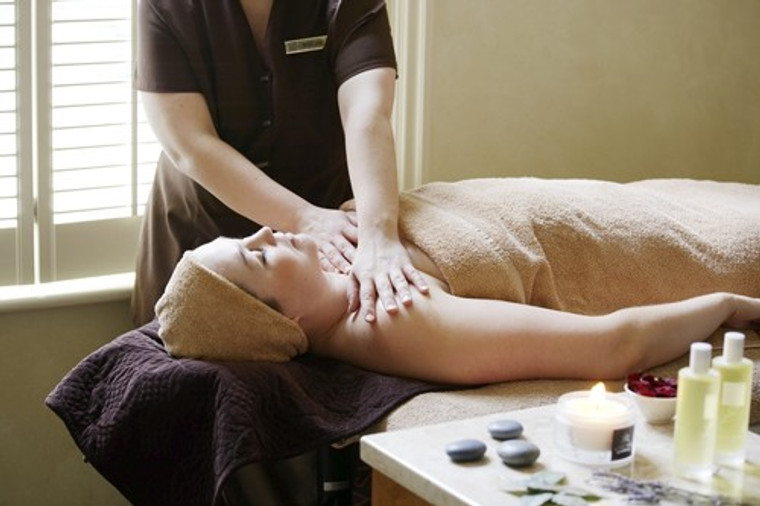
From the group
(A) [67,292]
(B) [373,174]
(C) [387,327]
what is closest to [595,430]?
(C) [387,327]

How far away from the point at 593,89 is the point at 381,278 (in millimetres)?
1436

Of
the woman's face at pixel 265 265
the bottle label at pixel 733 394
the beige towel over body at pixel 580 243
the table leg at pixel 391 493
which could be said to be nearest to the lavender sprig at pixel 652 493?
the bottle label at pixel 733 394

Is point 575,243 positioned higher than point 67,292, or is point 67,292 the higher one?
point 575,243

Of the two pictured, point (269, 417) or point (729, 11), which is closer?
point (269, 417)

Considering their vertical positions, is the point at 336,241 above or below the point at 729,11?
below

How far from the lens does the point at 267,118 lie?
258cm

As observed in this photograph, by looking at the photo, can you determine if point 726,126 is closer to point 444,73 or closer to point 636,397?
point 444,73

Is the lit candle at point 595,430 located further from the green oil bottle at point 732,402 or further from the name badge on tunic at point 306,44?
the name badge on tunic at point 306,44

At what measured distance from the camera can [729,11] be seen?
3.61m

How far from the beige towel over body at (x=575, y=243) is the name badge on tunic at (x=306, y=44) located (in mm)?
363

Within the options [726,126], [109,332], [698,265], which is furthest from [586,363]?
[726,126]

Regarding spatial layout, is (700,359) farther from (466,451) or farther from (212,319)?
(212,319)

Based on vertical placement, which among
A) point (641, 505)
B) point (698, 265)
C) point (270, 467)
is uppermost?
point (698, 265)

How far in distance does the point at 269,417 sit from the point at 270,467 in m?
0.20
